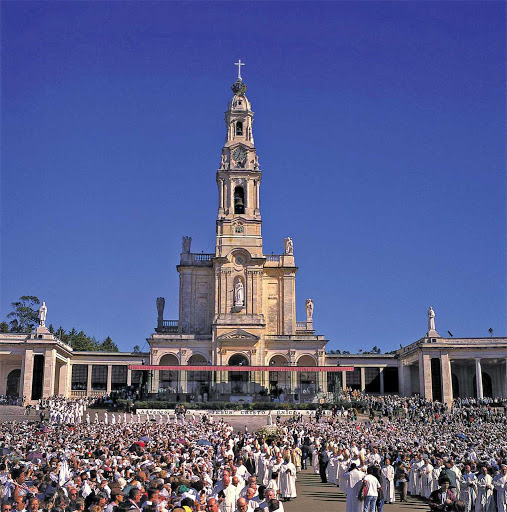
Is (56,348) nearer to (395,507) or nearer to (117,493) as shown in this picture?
(395,507)

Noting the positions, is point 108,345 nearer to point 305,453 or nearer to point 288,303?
point 288,303

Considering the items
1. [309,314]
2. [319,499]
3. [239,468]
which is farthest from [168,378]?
[239,468]

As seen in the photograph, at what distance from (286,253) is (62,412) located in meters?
31.7

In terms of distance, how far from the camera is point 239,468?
20.2 metres

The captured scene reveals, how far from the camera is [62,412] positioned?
4991cm

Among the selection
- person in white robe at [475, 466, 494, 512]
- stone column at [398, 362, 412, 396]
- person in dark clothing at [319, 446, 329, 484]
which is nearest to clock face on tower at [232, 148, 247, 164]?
stone column at [398, 362, 412, 396]

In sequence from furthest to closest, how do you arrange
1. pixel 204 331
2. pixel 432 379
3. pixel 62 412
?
1. pixel 204 331
2. pixel 432 379
3. pixel 62 412

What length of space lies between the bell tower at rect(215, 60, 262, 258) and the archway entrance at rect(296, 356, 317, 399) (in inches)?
445

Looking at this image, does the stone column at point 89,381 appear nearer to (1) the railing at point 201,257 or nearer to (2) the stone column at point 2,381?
(2) the stone column at point 2,381

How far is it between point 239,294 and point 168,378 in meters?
10.3

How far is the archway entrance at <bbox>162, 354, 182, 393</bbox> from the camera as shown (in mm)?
62000

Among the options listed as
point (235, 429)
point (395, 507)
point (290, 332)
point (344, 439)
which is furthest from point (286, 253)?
point (395, 507)

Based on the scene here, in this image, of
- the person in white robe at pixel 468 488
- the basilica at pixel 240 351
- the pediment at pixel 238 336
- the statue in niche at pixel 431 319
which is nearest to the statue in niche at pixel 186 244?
the basilica at pixel 240 351

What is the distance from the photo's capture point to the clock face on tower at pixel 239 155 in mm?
74688
